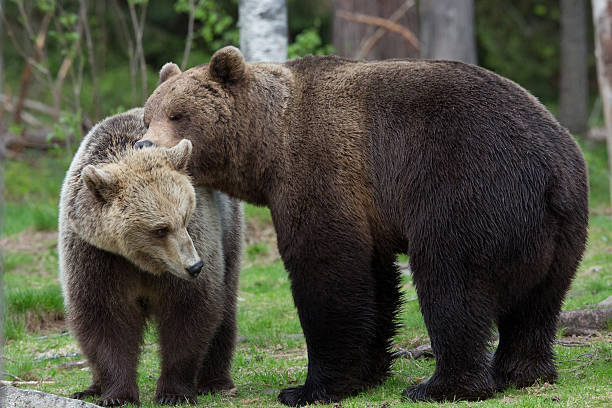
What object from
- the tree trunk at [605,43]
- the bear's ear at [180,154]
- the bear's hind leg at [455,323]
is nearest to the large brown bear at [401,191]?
the bear's hind leg at [455,323]

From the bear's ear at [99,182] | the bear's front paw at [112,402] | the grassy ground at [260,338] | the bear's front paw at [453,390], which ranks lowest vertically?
the grassy ground at [260,338]

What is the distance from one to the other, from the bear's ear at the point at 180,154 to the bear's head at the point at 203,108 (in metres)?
0.22

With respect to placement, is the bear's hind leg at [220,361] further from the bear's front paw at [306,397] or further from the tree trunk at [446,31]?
the tree trunk at [446,31]

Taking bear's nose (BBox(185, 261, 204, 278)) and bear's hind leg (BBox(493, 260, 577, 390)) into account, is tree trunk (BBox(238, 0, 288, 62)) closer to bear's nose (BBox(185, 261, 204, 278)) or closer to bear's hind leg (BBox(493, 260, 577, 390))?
bear's nose (BBox(185, 261, 204, 278))

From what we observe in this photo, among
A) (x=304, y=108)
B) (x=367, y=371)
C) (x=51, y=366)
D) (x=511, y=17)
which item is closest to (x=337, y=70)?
(x=304, y=108)

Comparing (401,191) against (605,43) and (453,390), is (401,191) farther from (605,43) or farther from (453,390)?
(605,43)

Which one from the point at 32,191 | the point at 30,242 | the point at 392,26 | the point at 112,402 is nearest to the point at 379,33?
the point at 392,26

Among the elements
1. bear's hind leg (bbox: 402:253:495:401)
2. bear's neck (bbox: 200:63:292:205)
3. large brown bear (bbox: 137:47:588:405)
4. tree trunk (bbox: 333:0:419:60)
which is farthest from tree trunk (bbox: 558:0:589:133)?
bear's hind leg (bbox: 402:253:495:401)

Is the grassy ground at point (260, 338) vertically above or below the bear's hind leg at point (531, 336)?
below

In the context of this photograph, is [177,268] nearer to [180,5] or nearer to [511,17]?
[180,5]

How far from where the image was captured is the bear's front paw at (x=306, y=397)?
6.02 m

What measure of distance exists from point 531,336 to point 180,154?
2.75 m

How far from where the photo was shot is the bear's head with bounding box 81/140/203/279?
5562 mm

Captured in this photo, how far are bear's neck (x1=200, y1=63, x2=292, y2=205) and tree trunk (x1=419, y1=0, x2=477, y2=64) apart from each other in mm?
8233
